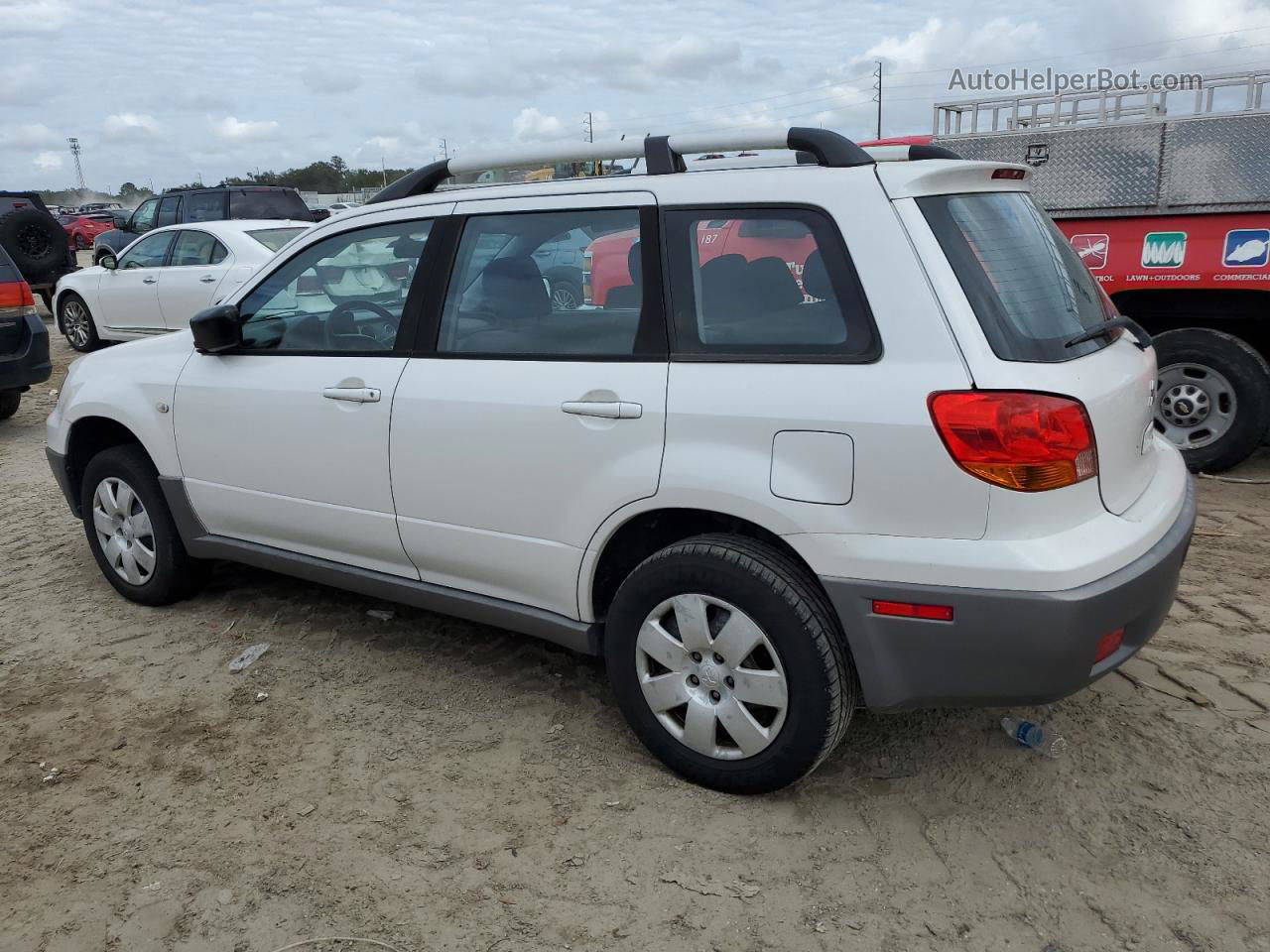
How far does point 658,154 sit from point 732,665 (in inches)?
62.7

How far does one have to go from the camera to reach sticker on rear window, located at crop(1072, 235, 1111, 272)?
5.86 m

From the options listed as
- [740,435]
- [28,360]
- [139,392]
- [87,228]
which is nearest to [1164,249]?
[740,435]

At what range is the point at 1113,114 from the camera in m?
6.04

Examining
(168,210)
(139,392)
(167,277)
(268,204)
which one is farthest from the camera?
(168,210)

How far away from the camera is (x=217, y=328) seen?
3857 millimetres

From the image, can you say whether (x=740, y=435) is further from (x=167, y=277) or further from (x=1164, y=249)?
(x=167, y=277)

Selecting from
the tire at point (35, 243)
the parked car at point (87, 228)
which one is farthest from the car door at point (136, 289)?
the parked car at point (87, 228)

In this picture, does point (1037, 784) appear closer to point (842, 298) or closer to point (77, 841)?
point (842, 298)

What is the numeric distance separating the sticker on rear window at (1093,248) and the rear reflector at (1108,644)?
3849 mm

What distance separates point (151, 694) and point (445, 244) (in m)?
2.00

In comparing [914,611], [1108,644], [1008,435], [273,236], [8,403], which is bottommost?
[8,403]

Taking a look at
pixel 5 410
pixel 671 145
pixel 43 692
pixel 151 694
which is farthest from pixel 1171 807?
pixel 5 410

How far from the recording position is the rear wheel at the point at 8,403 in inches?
340

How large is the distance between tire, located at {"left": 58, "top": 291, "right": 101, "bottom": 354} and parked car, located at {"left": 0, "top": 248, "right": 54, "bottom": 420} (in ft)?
12.4
